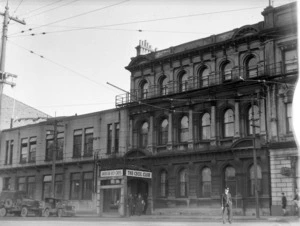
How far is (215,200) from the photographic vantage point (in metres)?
32.9

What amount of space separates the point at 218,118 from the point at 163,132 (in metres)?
5.99

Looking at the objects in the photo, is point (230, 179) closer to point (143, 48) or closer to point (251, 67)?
point (251, 67)

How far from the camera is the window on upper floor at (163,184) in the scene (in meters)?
36.9

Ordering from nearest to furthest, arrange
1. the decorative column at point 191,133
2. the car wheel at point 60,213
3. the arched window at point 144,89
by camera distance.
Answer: the car wheel at point 60,213 < the decorative column at point 191,133 < the arched window at point 144,89

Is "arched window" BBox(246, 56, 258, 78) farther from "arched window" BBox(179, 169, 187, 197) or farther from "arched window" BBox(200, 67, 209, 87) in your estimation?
"arched window" BBox(179, 169, 187, 197)

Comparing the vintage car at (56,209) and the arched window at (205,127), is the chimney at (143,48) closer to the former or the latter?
the arched window at (205,127)

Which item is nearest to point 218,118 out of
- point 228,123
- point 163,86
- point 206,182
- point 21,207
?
point 228,123

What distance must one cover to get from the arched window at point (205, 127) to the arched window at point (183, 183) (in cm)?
333

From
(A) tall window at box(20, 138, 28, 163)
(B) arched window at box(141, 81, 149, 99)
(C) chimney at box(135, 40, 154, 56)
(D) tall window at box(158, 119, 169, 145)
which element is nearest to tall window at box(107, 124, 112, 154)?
(B) arched window at box(141, 81, 149, 99)

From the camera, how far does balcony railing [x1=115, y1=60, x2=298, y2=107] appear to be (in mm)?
30938

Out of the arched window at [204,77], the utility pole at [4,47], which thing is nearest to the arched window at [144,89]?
the arched window at [204,77]

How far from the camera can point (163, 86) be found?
39188mm

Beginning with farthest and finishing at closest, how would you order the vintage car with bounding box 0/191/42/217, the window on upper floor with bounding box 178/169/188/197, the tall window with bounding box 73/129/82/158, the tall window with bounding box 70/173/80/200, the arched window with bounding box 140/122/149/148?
the tall window with bounding box 73/129/82/158 → the tall window with bounding box 70/173/80/200 → the arched window with bounding box 140/122/149/148 → the window on upper floor with bounding box 178/169/188/197 → the vintage car with bounding box 0/191/42/217

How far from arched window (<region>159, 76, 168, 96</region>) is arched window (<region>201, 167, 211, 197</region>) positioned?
8045 mm
